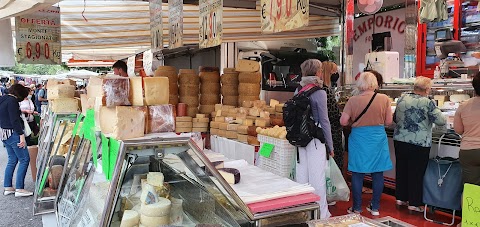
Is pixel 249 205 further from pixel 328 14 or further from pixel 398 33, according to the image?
pixel 398 33

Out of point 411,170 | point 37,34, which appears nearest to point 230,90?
point 411,170

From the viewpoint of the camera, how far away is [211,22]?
4.38m

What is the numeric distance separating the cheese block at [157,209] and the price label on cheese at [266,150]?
2147 mm

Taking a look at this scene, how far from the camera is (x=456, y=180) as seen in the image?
439 cm

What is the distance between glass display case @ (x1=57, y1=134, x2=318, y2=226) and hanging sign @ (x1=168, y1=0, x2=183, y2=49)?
2870mm

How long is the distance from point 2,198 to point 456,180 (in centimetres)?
672

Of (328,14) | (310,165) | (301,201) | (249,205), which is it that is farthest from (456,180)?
(328,14)

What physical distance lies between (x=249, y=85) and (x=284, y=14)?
2.35 meters

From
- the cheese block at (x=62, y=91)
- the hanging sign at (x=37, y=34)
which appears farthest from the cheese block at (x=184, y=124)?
the hanging sign at (x=37, y=34)

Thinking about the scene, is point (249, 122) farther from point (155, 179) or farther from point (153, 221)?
point (153, 221)

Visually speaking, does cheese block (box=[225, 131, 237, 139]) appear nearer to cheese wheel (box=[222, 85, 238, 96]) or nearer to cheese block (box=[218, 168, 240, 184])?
cheese wheel (box=[222, 85, 238, 96])

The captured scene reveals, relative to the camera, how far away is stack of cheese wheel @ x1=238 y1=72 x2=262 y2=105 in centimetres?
564

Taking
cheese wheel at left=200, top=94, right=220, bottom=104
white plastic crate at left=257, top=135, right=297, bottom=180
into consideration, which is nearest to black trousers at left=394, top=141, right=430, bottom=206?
white plastic crate at left=257, top=135, right=297, bottom=180

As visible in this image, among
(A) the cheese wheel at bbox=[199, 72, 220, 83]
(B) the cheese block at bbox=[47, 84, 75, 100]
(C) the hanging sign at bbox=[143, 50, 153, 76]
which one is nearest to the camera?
(C) the hanging sign at bbox=[143, 50, 153, 76]
